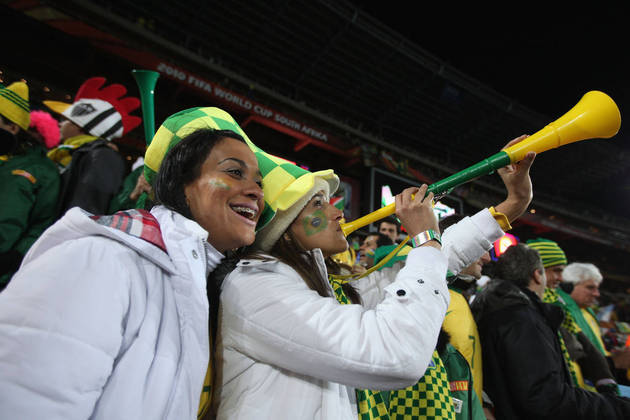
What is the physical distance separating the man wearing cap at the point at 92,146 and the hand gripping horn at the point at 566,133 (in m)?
1.95

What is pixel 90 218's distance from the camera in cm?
76

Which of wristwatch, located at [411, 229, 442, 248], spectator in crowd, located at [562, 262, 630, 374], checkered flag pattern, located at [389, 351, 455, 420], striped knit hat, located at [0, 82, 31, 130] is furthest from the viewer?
spectator in crowd, located at [562, 262, 630, 374]

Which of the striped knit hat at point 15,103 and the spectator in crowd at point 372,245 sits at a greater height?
the striped knit hat at point 15,103

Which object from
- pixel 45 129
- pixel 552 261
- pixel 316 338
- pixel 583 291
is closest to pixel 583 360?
pixel 552 261

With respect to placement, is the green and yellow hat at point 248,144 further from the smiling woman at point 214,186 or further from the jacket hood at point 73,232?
the jacket hood at point 73,232

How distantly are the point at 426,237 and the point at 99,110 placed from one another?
2.70 metres

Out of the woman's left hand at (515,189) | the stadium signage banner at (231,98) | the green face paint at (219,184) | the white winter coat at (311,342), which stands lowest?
the white winter coat at (311,342)

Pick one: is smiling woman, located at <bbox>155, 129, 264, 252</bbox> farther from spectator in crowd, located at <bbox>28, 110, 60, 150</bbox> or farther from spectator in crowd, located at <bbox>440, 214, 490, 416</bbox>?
spectator in crowd, located at <bbox>28, 110, 60, 150</bbox>

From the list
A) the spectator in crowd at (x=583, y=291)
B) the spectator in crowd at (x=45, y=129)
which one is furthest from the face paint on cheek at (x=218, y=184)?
the spectator in crowd at (x=583, y=291)

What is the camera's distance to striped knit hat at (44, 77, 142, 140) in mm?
2785

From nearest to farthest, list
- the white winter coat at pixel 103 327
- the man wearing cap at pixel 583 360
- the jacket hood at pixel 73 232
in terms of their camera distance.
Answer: the white winter coat at pixel 103 327
the jacket hood at pixel 73 232
the man wearing cap at pixel 583 360

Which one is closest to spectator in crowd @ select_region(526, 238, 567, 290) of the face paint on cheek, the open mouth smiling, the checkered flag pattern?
the checkered flag pattern

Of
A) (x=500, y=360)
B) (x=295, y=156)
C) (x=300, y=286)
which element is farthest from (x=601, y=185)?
(x=300, y=286)

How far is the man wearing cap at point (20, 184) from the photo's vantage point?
1.87m
